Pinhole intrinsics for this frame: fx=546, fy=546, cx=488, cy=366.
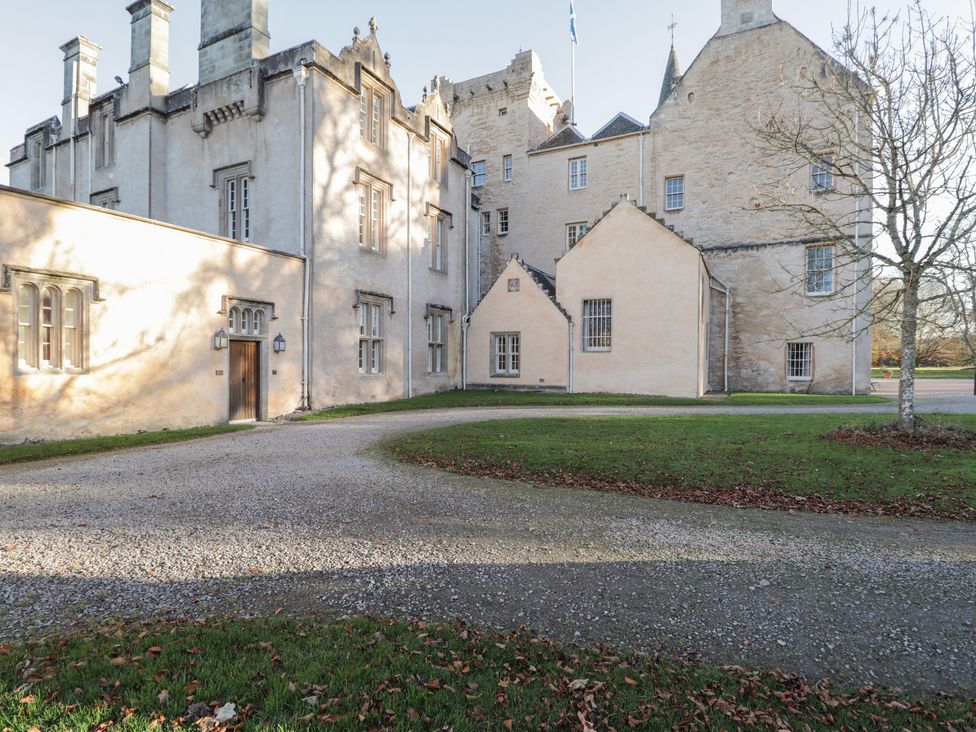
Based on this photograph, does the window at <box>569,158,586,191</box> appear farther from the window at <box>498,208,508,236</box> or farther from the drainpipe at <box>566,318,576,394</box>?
the drainpipe at <box>566,318,576,394</box>

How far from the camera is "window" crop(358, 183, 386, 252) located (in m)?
19.9

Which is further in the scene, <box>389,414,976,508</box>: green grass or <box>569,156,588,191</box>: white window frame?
<box>569,156,588,191</box>: white window frame

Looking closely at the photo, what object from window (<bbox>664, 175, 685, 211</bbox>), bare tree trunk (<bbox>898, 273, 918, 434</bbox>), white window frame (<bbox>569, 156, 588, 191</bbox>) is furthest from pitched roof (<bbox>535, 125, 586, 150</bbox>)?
bare tree trunk (<bbox>898, 273, 918, 434</bbox>)

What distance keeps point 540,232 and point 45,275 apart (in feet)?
83.7

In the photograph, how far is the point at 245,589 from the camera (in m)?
4.24

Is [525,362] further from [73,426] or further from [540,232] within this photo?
A: [73,426]

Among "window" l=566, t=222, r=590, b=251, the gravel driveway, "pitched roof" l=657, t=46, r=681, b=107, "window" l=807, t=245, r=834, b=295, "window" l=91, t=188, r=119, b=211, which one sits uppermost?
"pitched roof" l=657, t=46, r=681, b=107

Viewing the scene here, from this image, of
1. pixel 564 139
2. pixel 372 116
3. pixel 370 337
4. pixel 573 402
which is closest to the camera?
pixel 573 402

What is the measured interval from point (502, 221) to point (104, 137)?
20422 mm

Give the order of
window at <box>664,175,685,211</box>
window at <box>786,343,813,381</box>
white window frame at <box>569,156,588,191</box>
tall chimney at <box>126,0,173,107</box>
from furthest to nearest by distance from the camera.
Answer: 1. white window frame at <box>569,156,588,191</box>
2. window at <box>664,175,685,211</box>
3. window at <box>786,343,813,381</box>
4. tall chimney at <box>126,0,173,107</box>

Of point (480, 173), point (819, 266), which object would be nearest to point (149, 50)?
point (480, 173)

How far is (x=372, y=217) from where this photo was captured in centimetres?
2036

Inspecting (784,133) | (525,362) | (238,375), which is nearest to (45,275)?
(238,375)

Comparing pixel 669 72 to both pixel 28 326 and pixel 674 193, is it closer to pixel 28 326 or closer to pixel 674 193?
pixel 674 193
